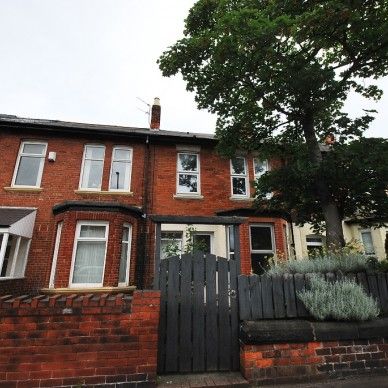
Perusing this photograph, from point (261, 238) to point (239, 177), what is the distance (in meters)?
2.87

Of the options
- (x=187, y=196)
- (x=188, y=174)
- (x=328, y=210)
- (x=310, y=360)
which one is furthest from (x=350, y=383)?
(x=188, y=174)

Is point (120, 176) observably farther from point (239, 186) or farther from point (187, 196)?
point (239, 186)

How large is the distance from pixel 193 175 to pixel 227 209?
2.11 m

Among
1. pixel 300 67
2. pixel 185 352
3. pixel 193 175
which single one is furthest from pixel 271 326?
pixel 193 175

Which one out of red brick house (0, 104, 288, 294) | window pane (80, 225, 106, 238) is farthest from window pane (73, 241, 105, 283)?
window pane (80, 225, 106, 238)

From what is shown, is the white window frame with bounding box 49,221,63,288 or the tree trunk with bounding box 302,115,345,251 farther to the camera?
the white window frame with bounding box 49,221,63,288

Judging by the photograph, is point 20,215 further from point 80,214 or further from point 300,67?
point 300,67

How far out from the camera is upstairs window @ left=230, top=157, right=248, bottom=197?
11969 mm

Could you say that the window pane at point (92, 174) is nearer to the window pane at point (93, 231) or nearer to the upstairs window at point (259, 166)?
the window pane at point (93, 231)

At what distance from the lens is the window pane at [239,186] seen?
11969 mm

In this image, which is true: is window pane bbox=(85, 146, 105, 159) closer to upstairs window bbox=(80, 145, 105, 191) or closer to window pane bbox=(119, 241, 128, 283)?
upstairs window bbox=(80, 145, 105, 191)

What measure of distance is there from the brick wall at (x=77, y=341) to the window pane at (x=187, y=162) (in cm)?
881

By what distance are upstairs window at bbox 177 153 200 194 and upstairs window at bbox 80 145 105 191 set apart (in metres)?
3.30

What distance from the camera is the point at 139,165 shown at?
11.6m
